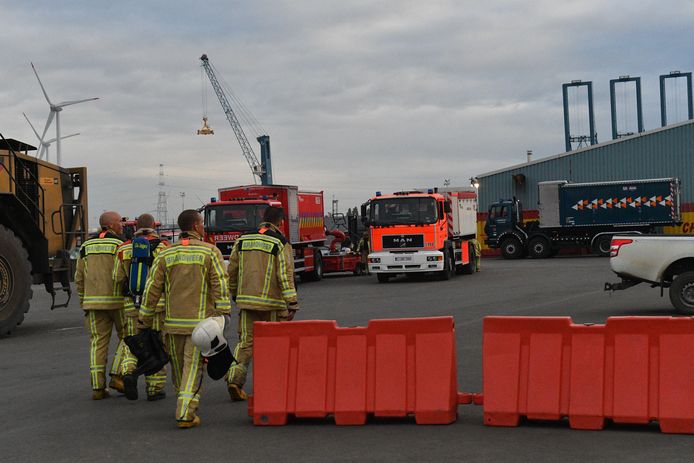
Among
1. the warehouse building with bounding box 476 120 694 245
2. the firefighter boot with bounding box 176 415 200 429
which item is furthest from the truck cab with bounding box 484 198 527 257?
the firefighter boot with bounding box 176 415 200 429

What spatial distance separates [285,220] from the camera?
28.5 m

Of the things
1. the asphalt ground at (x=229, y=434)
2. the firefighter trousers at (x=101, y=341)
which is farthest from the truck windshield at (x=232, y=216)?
the firefighter trousers at (x=101, y=341)

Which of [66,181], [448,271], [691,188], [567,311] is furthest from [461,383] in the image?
[691,188]

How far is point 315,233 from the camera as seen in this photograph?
31.6 metres

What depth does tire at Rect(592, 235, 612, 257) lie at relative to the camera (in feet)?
137

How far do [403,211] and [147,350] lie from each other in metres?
19.7

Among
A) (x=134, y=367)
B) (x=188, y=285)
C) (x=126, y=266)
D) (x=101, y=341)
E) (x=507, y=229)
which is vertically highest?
(x=507, y=229)

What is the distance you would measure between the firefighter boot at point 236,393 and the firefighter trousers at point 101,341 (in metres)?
1.39

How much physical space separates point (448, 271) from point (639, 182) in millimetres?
16584

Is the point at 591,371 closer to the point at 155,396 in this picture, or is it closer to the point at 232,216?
the point at 155,396

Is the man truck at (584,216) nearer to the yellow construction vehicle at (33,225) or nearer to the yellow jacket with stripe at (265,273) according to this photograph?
the yellow construction vehicle at (33,225)

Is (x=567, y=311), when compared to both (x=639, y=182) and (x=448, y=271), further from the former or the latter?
(x=639, y=182)

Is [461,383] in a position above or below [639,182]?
below

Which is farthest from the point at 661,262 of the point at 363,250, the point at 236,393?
the point at 363,250
